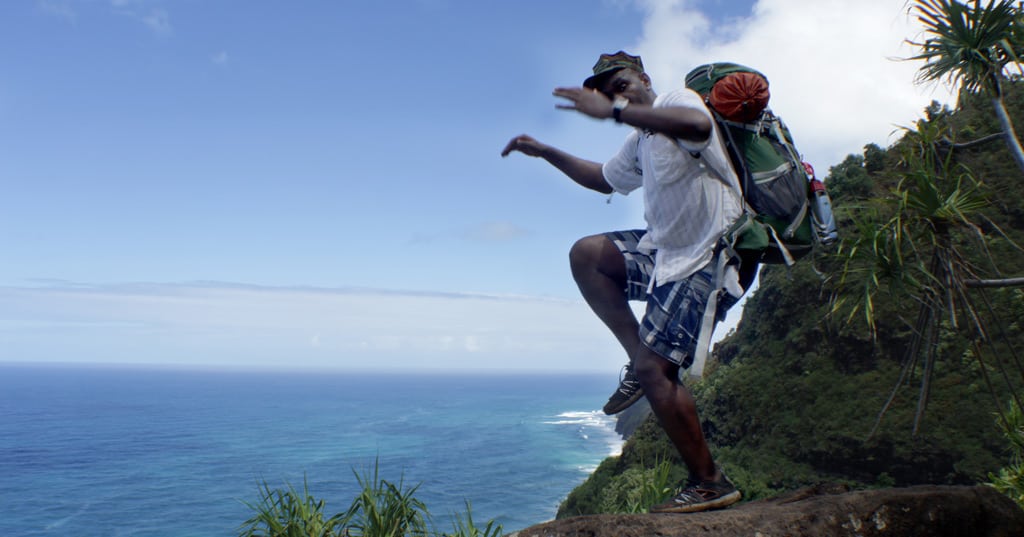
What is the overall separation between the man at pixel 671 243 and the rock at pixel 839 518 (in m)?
0.16

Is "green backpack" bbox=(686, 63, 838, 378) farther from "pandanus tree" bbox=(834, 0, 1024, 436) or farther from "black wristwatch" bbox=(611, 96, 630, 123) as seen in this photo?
"pandanus tree" bbox=(834, 0, 1024, 436)

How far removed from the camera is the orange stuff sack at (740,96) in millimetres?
2596

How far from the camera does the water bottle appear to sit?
2.87 meters

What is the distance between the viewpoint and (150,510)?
61.6 m

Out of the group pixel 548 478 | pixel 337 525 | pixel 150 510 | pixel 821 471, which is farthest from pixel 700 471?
pixel 150 510

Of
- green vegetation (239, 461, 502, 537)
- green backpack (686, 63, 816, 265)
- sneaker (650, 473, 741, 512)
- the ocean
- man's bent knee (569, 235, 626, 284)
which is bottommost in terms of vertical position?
the ocean

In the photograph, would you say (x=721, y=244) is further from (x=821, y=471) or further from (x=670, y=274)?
(x=821, y=471)

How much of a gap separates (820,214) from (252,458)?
91.5 meters

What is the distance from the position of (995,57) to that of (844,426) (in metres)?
17.2

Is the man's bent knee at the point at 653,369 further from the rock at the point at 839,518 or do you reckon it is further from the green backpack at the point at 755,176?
the rock at the point at 839,518

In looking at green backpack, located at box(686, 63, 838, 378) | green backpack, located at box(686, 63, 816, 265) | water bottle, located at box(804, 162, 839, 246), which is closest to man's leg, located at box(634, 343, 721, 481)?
green backpack, located at box(686, 63, 838, 378)

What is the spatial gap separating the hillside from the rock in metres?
13.4

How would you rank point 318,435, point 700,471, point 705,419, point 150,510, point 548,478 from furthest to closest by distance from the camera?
1. point 318,435
2. point 548,478
3. point 150,510
4. point 705,419
5. point 700,471

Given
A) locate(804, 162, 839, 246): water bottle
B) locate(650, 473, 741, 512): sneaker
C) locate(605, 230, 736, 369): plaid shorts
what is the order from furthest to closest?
locate(650, 473, 741, 512): sneaker
locate(804, 162, 839, 246): water bottle
locate(605, 230, 736, 369): plaid shorts
